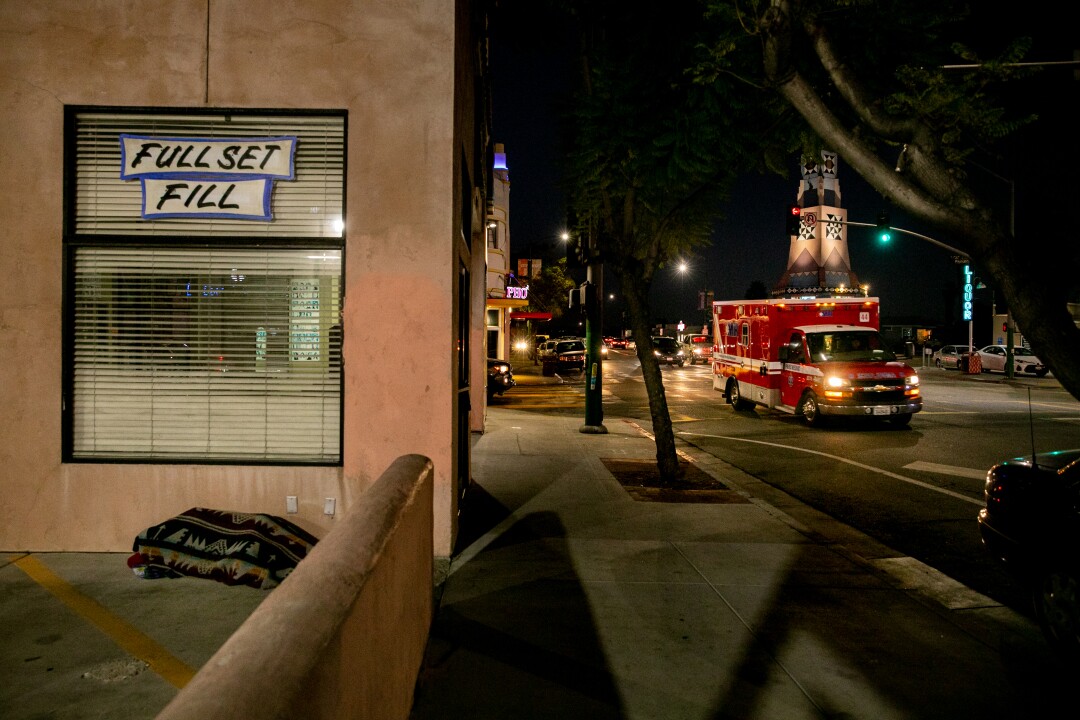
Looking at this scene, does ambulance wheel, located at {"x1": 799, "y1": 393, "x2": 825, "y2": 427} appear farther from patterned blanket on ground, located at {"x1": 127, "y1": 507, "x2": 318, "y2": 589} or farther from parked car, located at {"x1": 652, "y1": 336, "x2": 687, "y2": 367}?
parked car, located at {"x1": 652, "y1": 336, "x2": 687, "y2": 367}

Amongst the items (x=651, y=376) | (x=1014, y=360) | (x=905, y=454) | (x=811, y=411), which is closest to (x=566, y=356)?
(x=811, y=411)

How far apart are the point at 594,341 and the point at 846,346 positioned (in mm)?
6521

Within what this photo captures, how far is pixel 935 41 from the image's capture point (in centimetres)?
824

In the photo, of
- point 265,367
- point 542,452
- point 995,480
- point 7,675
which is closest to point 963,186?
point 995,480

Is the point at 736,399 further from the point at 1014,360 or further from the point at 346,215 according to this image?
the point at 1014,360

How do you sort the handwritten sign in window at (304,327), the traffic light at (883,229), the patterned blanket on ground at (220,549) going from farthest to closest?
the traffic light at (883,229) → the handwritten sign in window at (304,327) → the patterned blanket on ground at (220,549)

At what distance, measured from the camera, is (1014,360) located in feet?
123

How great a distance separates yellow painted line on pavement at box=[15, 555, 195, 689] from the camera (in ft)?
13.3

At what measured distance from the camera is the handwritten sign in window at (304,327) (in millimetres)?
6430

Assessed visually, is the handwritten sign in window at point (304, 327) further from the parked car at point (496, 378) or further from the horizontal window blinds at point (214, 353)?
the parked car at point (496, 378)

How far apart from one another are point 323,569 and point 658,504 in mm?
6710

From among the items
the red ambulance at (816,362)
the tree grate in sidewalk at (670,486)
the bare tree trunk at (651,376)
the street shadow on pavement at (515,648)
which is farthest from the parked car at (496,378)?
the street shadow on pavement at (515,648)

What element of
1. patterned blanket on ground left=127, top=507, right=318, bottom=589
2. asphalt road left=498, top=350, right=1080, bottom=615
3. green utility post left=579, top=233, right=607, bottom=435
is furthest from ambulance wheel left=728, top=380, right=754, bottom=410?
patterned blanket on ground left=127, top=507, right=318, bottom=589

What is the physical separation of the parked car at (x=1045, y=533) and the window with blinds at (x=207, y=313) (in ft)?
17.3
